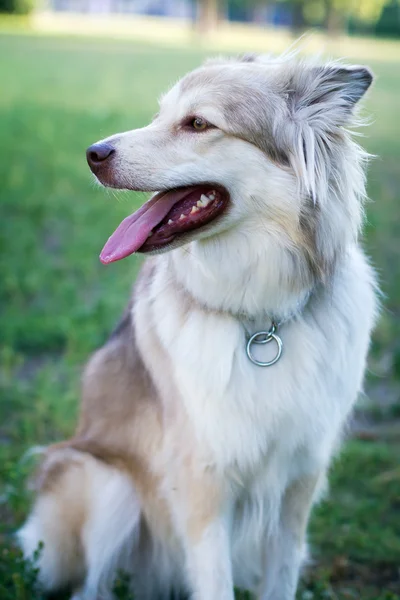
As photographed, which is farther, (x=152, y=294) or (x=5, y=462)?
(x=5, y=462)

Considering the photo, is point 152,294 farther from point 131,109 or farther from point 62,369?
point 131,109

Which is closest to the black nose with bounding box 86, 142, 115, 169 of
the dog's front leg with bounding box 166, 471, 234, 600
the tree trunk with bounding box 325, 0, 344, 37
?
the dog's front leg with bounding box 166, 471, 234, 600

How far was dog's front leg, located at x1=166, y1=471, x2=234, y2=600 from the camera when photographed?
268 centimetres

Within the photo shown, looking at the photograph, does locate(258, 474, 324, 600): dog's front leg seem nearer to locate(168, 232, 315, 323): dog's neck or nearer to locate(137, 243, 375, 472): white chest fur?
locate(137, 243, 375, 472): white chest fur

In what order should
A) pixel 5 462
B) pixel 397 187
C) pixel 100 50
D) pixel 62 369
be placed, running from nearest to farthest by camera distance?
pixel 5 462
pixel 62 369
pixel 397 187
pixel 100 50

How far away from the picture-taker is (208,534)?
8.86ft

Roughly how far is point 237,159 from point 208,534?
4.35 ft

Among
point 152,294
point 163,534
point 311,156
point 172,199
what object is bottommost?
point 163,534

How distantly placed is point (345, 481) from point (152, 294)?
5.84 feet

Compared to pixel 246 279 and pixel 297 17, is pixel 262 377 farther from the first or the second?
pixel 297 17

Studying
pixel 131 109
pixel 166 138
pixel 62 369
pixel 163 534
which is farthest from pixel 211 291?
pixel 131 109

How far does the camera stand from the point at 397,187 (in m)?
8.88

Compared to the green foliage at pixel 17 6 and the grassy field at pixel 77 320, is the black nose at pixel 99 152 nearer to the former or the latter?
the grassy field at pixel 77 320

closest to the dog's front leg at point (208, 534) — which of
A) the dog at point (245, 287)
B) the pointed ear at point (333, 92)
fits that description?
the dog at point (245, 287)
